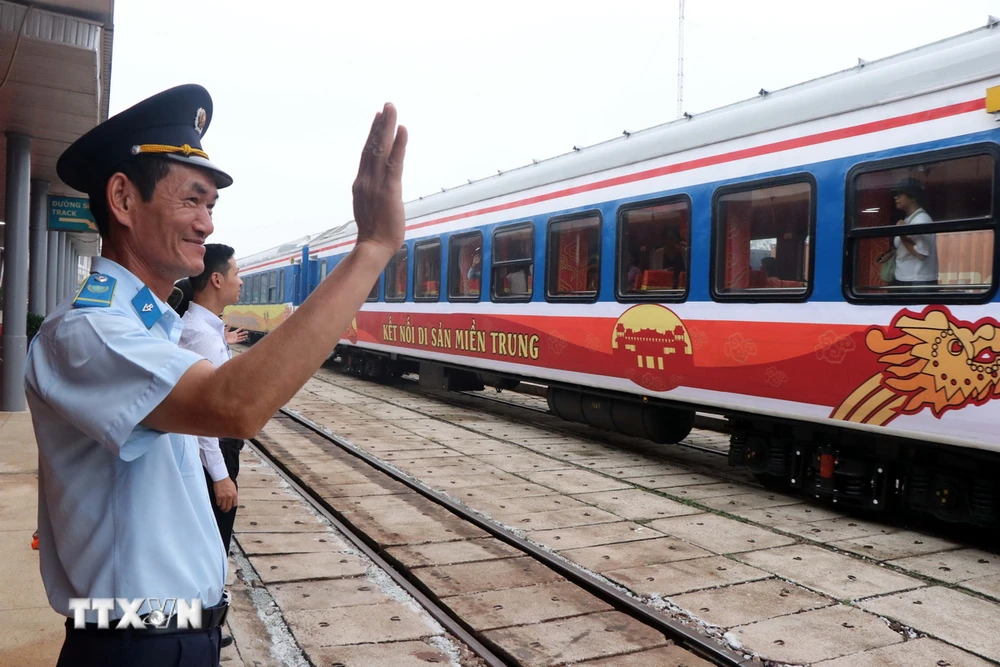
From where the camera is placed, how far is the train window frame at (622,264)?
25.1ft

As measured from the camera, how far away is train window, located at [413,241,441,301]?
12.9 m

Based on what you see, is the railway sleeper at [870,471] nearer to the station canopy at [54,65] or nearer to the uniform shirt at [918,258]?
the uniform shirt at [918,258]

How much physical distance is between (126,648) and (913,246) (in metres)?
5.78

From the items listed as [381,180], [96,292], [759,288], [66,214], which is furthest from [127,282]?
[66,214]

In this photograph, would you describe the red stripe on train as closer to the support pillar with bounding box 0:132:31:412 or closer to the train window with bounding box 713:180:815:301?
the train window with bounding box 713:180:815:301

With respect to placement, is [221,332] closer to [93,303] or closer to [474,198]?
[93,303]

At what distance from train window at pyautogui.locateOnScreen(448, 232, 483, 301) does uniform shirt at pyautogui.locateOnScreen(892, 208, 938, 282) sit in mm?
Result: 6446

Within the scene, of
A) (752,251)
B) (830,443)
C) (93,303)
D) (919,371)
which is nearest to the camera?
(93,303)

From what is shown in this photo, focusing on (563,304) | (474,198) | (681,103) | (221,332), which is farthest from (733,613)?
(681,103)

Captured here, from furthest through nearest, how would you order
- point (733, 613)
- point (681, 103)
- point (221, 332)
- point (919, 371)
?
point (681, 103)
point (919, 371)
point (733, 613)
point (221, 332)

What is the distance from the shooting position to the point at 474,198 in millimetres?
11836

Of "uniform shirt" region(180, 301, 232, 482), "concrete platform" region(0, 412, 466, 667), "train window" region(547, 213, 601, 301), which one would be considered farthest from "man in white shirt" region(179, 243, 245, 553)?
"train window" region(547, 213, 601, 301)

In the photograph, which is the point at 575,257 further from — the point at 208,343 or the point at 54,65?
the point at 208,343

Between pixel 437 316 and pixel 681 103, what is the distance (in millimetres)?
13270
